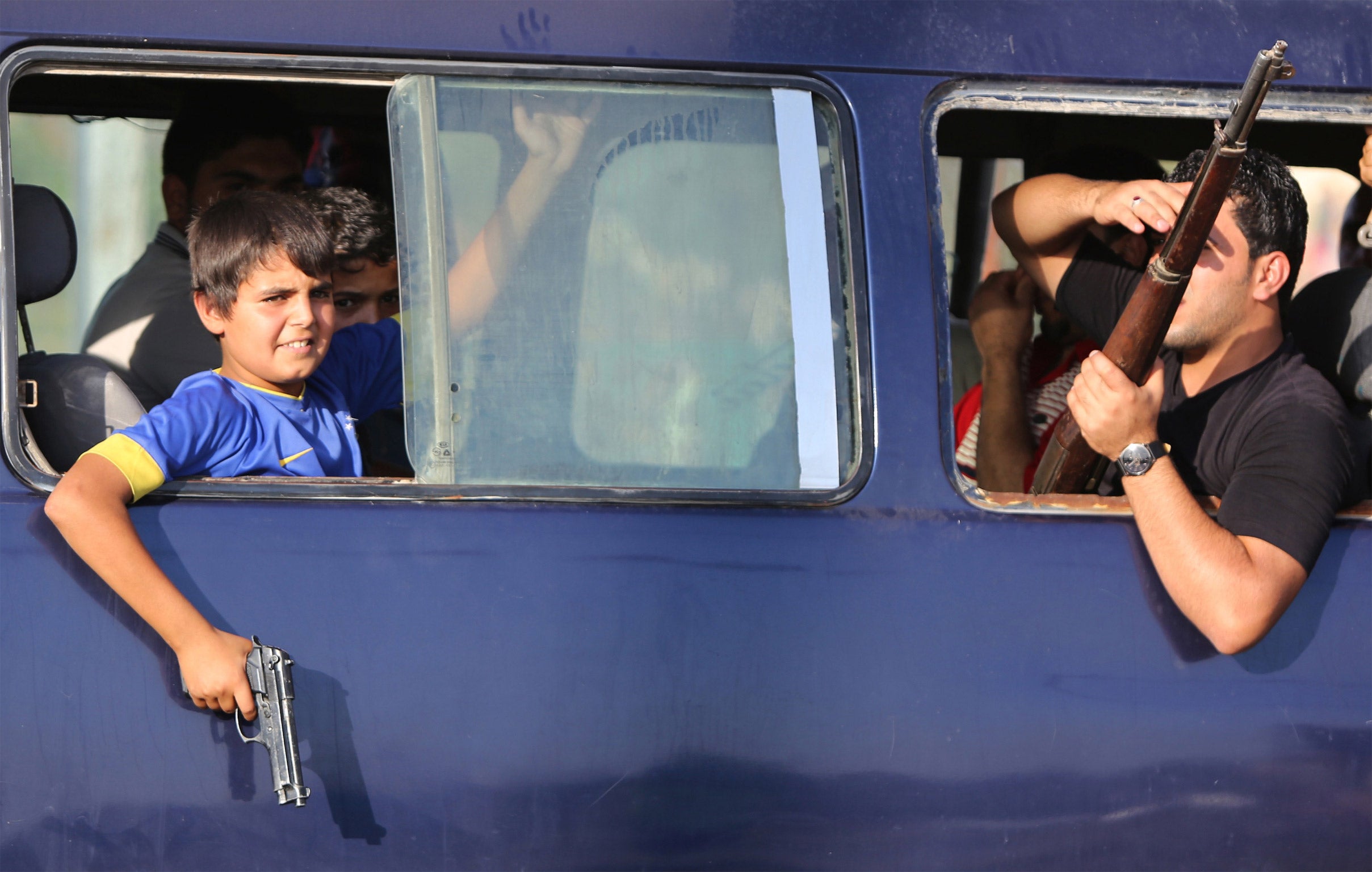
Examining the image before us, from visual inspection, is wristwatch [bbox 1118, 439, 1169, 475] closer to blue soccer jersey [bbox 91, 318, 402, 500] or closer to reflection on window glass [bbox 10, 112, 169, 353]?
blue soccer jersey [bbox 91, 318, 402, 500]

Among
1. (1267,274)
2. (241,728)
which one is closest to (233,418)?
→ (241,728)

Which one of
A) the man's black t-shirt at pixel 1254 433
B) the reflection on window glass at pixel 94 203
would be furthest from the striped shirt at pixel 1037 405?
the reflection on window glass at pixel 94 203

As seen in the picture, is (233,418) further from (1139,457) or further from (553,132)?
(1139,457)

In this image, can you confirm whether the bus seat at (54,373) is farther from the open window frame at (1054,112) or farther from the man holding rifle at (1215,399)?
the man holding rifle at (1215,399)

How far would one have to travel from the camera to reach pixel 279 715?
1834 mm

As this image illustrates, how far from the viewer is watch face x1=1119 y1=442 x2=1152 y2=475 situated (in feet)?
6.85

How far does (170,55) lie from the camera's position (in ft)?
6.57

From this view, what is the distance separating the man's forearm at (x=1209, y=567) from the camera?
2037 millimetres

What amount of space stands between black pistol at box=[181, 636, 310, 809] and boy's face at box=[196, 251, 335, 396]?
0.60m

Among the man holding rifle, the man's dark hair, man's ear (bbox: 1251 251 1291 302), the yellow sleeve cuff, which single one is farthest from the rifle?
the man's dark hair

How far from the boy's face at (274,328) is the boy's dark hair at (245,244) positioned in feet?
0.05

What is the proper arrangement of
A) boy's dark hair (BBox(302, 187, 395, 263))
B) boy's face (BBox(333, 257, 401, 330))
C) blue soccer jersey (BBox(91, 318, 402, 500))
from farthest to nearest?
boy's face (BBox(333, 257, 401, 330)) < boy's dark hair (BBox(302, 187, 395, 263)) < blue soccer jersey (BBox(91, 318, 402, 500))

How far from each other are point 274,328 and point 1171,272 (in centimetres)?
153

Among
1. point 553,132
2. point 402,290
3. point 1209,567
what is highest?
point 553,132
